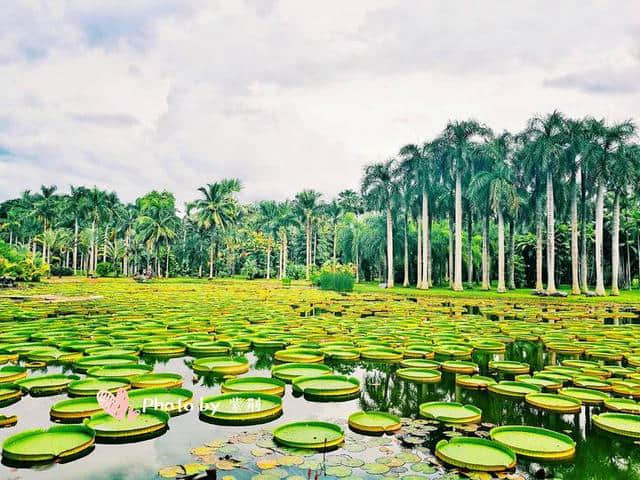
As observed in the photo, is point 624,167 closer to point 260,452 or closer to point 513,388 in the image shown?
point 513,388

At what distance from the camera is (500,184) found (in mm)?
35375

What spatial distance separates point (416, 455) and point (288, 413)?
197 centimetres

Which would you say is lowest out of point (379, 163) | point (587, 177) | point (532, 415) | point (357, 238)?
point (532, 415)

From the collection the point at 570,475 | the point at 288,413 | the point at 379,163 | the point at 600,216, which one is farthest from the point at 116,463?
the point at 379,163

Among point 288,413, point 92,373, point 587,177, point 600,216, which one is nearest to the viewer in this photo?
point 288,413

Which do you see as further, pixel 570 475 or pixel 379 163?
pixel 379 163

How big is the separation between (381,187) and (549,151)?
15573 millimetres

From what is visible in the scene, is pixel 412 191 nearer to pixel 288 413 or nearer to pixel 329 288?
pixel 329 288

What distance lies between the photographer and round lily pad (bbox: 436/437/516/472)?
421cm

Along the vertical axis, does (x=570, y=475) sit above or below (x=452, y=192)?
below

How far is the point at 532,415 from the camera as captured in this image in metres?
6.08

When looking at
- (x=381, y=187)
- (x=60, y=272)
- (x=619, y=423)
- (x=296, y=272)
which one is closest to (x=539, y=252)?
(x=381, y=187)

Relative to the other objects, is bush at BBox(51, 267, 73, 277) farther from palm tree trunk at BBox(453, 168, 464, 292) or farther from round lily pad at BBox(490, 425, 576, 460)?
round lily pad at BBox(490, 425, 576, 460)

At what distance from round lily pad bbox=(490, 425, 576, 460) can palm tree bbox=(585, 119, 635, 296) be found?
103 ft
